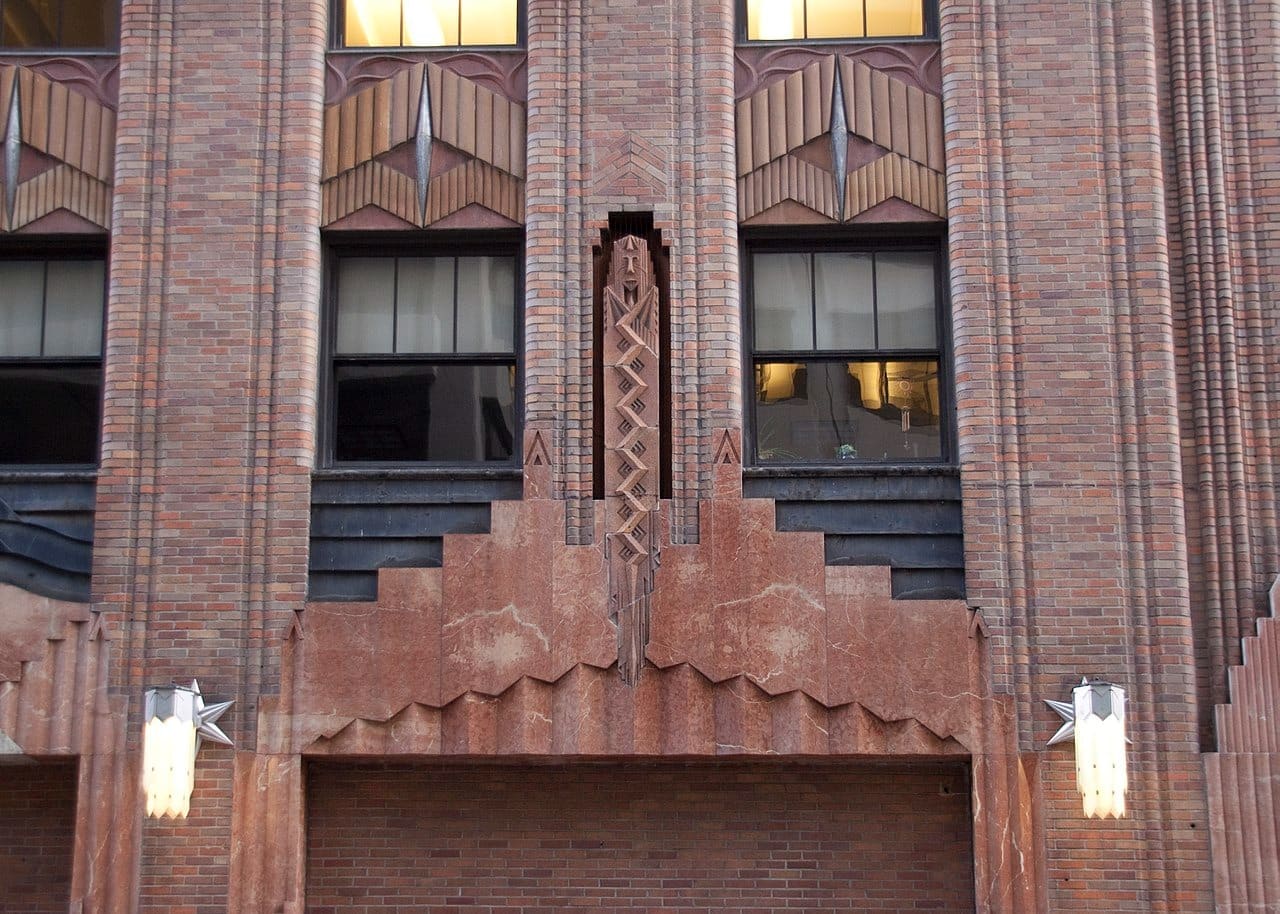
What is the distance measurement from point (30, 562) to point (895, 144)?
7551 millimetres

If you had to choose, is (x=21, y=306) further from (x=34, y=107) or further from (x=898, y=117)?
(x=898, y=117)

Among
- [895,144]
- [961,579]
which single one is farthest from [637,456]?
[895,144]

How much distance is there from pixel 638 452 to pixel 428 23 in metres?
4.30

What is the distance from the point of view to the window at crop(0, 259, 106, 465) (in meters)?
12.2

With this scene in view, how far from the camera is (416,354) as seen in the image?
12258 mm

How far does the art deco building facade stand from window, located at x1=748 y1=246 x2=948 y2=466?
0.04m

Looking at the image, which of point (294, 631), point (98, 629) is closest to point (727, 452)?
point (294, 631)

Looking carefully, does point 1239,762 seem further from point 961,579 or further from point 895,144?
point 895,144

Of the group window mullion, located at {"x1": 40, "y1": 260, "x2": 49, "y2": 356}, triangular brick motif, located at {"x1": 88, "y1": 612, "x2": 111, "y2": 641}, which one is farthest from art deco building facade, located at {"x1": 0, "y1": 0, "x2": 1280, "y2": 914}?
triangular brick motif, located at {"x1": 88, "y1": 612, "x2": 111, "y2": 641}

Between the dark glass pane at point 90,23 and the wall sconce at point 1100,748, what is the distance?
30.7 ft

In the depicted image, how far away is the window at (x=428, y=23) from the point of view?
499 inches

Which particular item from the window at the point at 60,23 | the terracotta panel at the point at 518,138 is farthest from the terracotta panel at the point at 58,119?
the terracotta panel at the point at 518,138

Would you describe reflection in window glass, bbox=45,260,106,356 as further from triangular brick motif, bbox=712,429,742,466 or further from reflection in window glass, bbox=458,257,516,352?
triangular brick motif, bbox=712,429,742,466

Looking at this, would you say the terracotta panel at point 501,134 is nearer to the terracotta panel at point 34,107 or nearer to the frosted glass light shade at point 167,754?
the terracotta panel at point 34,107
